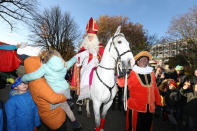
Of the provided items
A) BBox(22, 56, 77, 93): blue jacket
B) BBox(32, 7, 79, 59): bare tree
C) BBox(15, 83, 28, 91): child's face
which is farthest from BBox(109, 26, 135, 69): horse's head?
BBox(32, 7, 79, 59): bare tree

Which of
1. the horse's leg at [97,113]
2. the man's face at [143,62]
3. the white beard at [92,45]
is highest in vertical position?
the white beard at [92,45]

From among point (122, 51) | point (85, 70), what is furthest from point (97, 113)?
point (122, 51)

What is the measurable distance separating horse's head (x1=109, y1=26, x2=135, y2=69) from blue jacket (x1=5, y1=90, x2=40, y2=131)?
182 centimetres

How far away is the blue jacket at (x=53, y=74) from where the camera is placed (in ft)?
5.29

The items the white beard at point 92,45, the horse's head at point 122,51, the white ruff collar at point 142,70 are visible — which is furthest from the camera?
the white beard at point 92,45

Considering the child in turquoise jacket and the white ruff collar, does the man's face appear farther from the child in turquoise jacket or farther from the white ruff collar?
the child in turquoise jacket

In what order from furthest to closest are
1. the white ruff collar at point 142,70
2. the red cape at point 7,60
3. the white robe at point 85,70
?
the white robe at point 85,70 → the red cape at point 7,60 → the white ruff collar at point 142,70

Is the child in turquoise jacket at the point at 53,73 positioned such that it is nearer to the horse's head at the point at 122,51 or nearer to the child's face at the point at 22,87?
the child's face at the point at 22,87

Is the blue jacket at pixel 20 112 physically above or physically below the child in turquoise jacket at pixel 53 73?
below

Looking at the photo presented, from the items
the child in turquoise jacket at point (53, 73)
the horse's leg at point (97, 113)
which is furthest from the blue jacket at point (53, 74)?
the horse's leg at point (97, 113)

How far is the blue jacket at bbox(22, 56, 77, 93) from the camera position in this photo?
161cm

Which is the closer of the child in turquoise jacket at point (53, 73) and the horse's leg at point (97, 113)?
the child in turquoise jacket at point (53, 73)

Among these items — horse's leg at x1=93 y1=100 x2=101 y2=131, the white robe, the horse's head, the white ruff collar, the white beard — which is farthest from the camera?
the white beard

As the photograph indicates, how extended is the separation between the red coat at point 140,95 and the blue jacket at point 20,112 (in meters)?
1.87
